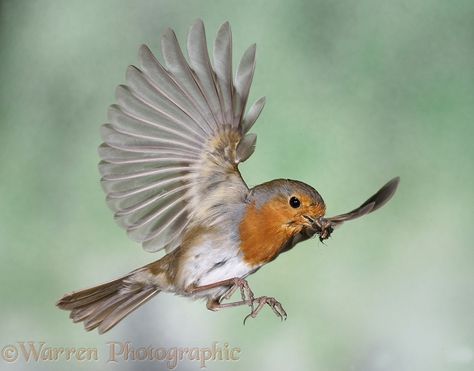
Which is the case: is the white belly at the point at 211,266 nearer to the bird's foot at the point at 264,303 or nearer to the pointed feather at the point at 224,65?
the bird's foot at the point at 264,303

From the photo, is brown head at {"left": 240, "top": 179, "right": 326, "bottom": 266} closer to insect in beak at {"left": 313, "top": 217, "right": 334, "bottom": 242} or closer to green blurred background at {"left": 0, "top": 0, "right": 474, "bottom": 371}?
insect in beak at {"left": 313, "top": 217, "right": 334, "bottom": 242}

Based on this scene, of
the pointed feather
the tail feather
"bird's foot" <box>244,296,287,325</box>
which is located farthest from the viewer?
the tail feather

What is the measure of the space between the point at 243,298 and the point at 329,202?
289 mm

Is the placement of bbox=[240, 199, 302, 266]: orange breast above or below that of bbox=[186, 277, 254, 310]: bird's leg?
above

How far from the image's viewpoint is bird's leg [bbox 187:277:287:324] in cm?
145

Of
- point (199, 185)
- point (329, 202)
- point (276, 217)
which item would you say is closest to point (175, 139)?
point (199, 185)


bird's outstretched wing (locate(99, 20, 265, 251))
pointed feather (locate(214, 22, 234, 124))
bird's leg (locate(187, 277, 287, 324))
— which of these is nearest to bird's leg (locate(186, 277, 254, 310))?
bird's leg (locate(187, 277, 287, 324))

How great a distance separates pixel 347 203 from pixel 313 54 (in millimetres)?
331

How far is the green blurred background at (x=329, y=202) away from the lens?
1621 millimetres

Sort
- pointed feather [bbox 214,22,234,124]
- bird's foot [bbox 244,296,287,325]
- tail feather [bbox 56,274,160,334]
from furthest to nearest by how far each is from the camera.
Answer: tail feather [bbox 56,274,160,334]
bird's foot [bbox 244,296,287,325]
pointed feather [bbox 214,22,234,124]

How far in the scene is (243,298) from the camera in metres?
1.48

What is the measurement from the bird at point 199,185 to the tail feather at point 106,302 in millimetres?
38

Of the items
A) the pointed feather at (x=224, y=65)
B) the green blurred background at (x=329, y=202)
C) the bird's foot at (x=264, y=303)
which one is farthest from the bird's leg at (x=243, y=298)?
the pointed feather at (x=224, y=65)

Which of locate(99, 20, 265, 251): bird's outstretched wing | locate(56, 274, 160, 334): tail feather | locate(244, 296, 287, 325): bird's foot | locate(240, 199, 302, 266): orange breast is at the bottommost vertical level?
locate(244, 296, 287, 325): bird's foot
